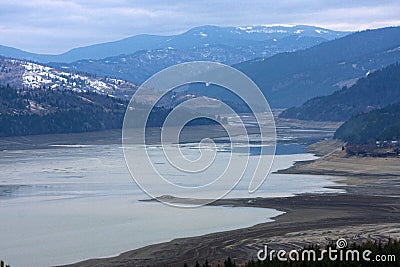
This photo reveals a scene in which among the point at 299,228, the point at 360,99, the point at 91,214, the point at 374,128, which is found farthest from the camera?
the point at 360,99

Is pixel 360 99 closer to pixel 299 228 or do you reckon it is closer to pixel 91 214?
pixel 91 214

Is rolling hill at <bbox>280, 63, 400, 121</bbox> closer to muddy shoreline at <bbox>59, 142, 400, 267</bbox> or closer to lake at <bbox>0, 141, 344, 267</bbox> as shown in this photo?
lake at <bbox>0, 141, 344, 267</bbox>

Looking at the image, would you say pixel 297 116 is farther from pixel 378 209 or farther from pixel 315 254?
pixel 315 254

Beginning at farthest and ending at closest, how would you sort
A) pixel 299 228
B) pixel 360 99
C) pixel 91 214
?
pixel 360 99
pixel 91 214
pixel 299 228

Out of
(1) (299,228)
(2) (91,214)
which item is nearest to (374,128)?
(2) (91,214)

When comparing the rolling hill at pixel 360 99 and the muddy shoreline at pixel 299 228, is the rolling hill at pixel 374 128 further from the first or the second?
the rolling hill at pixel 360 99

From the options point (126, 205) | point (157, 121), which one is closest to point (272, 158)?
point (126, 205)

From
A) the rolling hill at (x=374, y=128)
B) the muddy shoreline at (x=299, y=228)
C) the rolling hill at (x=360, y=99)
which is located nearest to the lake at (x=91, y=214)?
the muddy shoreline at (x=299, y=228)

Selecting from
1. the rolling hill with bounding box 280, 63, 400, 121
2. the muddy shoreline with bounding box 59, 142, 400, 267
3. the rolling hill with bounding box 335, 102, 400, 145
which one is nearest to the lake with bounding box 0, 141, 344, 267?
the muddy shoreline with bounding box 59, 142, 400, 267

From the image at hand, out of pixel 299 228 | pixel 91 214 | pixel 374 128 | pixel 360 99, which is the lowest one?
pixel 91 214

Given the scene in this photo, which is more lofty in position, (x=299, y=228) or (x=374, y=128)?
(x=374, y=128)

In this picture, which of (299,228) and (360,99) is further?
(360,99)
